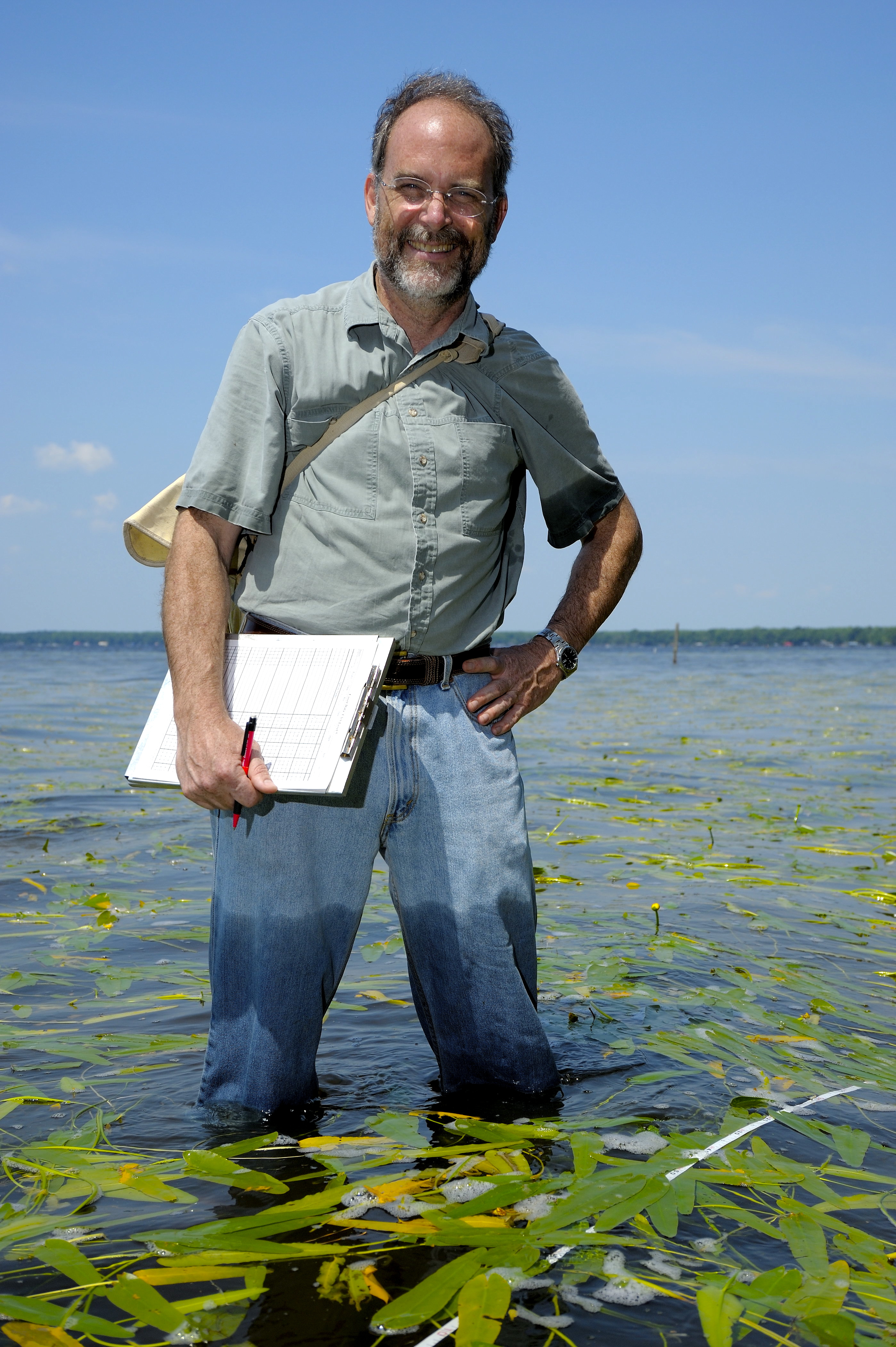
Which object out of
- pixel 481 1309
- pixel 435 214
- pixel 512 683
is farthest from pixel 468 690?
pixel 481 1309

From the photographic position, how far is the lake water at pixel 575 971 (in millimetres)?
3256

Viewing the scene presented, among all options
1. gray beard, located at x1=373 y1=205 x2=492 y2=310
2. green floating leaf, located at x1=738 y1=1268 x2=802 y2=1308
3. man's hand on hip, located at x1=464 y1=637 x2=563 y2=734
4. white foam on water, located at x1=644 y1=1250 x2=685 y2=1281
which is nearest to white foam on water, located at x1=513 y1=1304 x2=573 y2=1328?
white foam on water, located at x1=644 y1=1250 x2=685 y2=1281

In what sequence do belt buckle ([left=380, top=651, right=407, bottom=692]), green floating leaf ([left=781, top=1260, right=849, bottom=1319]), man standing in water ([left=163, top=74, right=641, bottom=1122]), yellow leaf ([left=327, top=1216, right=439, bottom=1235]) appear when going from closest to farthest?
1. green floating leaf ([left=781, top=1260, right=849, bottom=1319])
2. yellow leaf ([left=327, top=1216, right=439, bottom=1235])
3. man standing in water ([left=163, top=74, right=641, bottom=1122])
4. belt buckle ([left=380, top=651, right=407, bottom=692])

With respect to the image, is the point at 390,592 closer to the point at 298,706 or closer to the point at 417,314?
the point at 298,706

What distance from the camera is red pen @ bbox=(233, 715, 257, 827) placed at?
8.39ft

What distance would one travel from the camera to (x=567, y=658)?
3.29 m

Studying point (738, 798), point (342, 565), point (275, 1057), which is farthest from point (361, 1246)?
point (738, 798)

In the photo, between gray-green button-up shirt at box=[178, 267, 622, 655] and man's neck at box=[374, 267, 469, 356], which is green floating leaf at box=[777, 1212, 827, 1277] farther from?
man's neck at box=[374, 267, 469, 356]

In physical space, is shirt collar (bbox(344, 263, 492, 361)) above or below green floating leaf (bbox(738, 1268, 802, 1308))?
above

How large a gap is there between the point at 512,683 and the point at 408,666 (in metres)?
0.35

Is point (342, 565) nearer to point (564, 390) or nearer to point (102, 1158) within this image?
point (564, 390)

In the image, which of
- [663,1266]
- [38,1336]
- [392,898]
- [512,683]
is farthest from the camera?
[512,683]

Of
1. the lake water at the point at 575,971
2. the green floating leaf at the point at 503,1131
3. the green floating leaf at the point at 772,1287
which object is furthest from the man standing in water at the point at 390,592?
the green floating leaf at the point at 772,1287

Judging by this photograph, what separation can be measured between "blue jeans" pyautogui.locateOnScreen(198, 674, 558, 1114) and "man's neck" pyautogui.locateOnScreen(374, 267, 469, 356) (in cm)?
98
